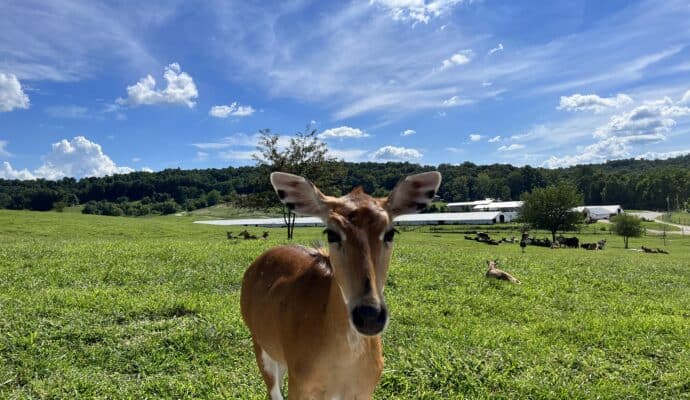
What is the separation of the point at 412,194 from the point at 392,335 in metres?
5.61

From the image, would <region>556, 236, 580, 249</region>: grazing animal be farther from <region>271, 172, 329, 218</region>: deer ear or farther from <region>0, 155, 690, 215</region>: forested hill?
<region>271, 172, 329, 218</region>: deer ear

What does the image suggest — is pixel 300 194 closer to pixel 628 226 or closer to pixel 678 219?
pixel 628 226

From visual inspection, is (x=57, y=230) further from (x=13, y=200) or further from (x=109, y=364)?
(x=13, y=200)

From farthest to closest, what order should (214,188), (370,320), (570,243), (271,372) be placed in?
1. (214,188)
2. (570,243)
3. (271,372)
4. (370,320)

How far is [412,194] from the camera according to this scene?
3.86 m

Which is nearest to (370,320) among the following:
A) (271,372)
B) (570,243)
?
(271,372)

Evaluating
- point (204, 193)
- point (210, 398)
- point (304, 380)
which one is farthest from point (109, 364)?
point (204, 193)

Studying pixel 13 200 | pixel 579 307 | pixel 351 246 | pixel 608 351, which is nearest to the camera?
pixel 351 246

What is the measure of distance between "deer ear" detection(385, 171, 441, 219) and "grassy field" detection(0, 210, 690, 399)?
3.55m

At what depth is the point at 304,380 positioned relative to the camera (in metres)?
3.94

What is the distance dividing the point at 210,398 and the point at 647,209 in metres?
189

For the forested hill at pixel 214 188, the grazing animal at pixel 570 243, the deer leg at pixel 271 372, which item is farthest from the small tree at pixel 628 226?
the deer leg at pixel 271 372

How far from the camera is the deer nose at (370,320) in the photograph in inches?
118

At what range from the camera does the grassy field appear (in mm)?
6535
